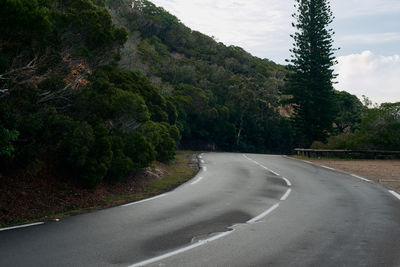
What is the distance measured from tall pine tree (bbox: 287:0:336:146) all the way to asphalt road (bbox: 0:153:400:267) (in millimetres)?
34063

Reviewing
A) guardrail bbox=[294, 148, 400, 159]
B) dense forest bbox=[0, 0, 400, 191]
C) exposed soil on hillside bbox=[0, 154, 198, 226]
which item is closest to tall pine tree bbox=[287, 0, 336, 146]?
guardrail bbox=[294, 148, 400, 159]

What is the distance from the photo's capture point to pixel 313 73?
4594 cm

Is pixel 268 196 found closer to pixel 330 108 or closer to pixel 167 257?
pixel 167 257

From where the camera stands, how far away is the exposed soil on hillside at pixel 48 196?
9312 mm

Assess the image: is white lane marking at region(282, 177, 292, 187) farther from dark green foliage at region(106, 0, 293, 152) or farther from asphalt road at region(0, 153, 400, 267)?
dark green foliage at region(106, 0, 293, 152)

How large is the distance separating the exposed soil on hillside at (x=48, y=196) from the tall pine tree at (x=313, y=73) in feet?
116

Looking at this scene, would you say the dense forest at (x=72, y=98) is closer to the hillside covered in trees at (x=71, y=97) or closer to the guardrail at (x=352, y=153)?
the hillside covered in trees at (x=71, y=97)

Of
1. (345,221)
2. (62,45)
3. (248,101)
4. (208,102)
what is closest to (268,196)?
(345,221)

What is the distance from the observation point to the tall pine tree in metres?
44.5

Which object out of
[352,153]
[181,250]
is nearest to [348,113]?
[352,153]

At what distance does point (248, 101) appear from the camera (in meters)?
64.4

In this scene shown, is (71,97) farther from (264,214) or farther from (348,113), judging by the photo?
(348,113)

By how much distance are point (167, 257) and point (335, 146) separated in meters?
34.5

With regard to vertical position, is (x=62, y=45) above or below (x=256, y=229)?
above
